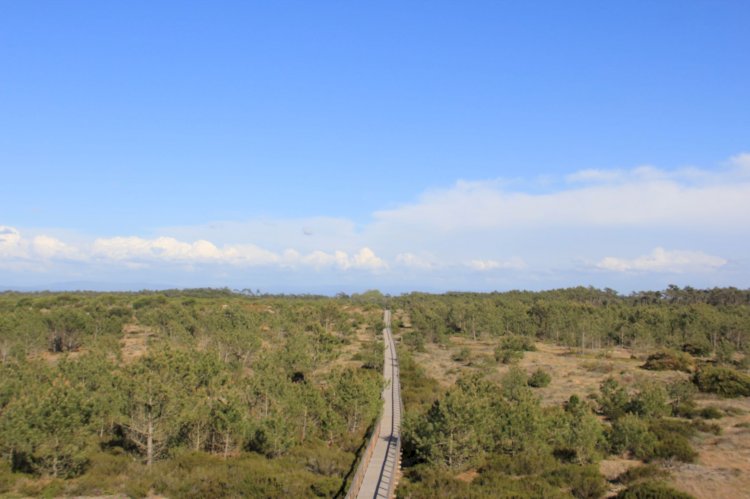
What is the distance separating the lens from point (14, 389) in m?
31.5

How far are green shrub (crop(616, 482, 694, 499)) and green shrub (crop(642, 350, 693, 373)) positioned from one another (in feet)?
149

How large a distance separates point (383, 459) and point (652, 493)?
12.9 metres

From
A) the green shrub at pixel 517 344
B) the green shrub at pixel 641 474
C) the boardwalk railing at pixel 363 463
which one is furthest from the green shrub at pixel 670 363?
the boardwalk railing at pixel 363 463

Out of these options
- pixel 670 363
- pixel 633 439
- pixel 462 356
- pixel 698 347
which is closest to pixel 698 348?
pixel 698 347

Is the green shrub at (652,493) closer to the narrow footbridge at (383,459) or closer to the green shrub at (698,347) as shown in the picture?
the narrow footbridge at (383,459)

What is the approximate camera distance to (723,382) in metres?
49.6

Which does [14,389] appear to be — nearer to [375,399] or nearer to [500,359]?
[375,399]

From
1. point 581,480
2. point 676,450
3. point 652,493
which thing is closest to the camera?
point 652,493

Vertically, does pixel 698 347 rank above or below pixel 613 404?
above

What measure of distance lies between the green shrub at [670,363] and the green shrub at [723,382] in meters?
9.48

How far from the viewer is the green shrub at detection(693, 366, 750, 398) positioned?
48.7 meters

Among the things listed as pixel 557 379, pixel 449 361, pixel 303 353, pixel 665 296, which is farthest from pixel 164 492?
pixel 665 296

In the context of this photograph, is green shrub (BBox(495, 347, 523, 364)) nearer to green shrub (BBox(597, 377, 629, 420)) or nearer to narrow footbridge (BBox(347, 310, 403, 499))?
green shrub (BBox(597, 377, 629, 420))

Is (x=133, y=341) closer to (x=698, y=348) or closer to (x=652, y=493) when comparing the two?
(x=652, y=493)
